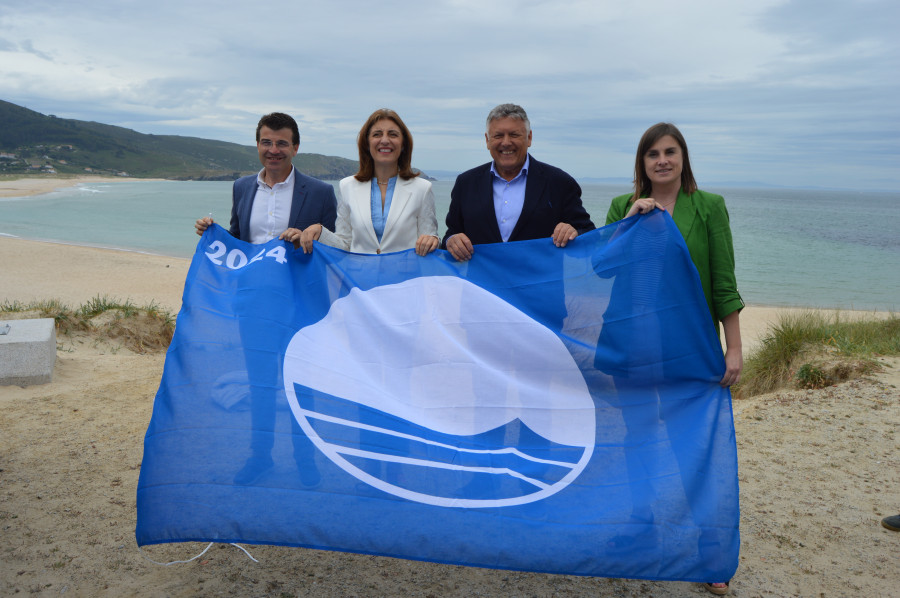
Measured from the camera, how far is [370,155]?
4.06m

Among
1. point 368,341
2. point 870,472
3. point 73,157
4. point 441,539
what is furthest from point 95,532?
point 73,157

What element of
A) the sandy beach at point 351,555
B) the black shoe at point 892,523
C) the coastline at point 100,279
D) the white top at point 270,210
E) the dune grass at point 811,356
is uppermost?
the white top at point 270,210

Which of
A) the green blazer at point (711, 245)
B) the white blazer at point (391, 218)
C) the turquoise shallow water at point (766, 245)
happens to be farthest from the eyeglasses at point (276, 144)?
the turquoise shallow water at point (766, 245)

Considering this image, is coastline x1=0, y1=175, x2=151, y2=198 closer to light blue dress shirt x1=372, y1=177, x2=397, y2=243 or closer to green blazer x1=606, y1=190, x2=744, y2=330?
light blue dress shirt x1=372, y1=177, x2=397, y2=243

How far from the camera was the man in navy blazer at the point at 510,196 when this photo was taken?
12.0 feet

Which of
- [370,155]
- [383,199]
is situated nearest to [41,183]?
[370,155]

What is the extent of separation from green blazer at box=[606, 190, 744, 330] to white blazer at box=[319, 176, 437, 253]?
1485mm

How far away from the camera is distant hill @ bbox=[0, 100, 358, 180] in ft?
384

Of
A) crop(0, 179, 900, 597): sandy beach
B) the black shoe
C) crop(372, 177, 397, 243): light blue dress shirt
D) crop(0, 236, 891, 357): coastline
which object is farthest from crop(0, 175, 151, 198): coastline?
the black shoe

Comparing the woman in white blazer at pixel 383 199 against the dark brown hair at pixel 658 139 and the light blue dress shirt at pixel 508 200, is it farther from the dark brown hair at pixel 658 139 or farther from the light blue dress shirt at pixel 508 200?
the dark brown hair at pixel 658 139

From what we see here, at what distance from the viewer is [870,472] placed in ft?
15.6

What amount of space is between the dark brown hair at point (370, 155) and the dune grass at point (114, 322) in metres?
5.00

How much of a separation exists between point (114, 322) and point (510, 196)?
612cm

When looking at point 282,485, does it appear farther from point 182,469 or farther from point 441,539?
point 441,539
